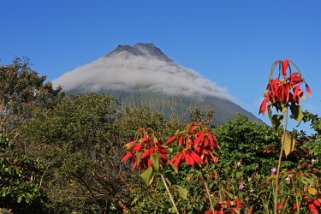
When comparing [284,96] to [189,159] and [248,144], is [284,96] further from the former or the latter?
[248,144]

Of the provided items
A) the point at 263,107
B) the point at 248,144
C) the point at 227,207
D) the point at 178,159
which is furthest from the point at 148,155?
the point at 248,144

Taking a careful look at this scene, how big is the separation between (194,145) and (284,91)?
2.58 ft

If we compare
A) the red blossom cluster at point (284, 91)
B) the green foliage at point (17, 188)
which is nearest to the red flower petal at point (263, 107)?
the red blossom cluster at point (284, 91)

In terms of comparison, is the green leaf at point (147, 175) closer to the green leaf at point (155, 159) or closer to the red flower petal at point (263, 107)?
the green leaf at point (155, 159)

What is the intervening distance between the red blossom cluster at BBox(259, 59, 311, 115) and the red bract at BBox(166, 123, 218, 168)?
1.89 ft

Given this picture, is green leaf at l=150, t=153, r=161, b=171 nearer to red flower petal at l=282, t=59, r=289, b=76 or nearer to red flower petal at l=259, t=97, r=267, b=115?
red flower petal at l=259, t=97, r=267, b=115

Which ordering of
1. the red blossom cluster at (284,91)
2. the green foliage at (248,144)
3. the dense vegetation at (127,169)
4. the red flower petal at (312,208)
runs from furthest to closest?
the green foliage at (248,144), the dense vegetation at (127,169), the red flower petal at (312,208), the red blossom cluster at (284,91)

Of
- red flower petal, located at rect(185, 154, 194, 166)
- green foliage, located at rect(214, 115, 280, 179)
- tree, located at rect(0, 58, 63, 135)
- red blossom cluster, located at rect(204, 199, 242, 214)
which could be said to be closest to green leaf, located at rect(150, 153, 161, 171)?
red flower petal, located at rect(185, 154, 194, 166)

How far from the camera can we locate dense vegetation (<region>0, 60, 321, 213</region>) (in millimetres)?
5283

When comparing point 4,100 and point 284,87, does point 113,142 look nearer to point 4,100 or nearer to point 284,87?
point 284,87

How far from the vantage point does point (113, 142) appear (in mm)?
13148

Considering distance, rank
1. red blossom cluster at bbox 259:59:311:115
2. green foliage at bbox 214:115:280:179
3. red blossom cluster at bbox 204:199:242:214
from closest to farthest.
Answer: red blossom cluster at bbox 259:59:311:115, red blossom cluster at bbox 204:199:242:214, green foliage at bbox 214:115:280:179

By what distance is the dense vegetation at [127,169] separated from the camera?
5.28 meters

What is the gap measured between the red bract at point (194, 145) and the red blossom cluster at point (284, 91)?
1.89 feet
